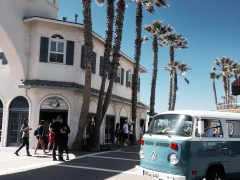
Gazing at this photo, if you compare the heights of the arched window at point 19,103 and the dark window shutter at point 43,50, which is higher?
the dark window shutter at point 43,50

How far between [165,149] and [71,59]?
14.1 meters

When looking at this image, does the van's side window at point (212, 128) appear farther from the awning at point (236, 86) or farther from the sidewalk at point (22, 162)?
the awning at point (236, 86)

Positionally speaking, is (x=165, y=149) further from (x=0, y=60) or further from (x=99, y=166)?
(x=0, y=60)

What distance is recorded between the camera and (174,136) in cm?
906

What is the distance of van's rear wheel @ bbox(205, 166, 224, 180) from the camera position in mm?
9320

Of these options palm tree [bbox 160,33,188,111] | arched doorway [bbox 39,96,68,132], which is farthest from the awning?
palm tree [bbox 160,33,188,111]

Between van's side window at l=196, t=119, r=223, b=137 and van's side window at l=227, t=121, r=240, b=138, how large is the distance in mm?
389

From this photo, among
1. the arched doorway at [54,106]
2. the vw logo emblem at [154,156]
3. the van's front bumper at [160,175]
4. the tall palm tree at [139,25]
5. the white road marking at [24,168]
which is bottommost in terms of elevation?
the white road marking at [24,168]

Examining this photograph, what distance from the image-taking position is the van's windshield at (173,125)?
Result: 9.10 meters

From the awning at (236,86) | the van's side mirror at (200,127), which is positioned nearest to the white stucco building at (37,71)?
the awning at (236,86)

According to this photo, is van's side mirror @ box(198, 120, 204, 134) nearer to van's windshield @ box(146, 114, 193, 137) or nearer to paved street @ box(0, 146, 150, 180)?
van's windshield @ box(146, 114, 193, 137)

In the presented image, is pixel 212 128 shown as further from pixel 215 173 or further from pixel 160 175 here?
pixel 160 175

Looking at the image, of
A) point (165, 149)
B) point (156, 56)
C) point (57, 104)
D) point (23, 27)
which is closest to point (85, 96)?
point (57, 104)

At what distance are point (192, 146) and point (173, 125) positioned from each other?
0.78 metres
